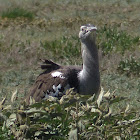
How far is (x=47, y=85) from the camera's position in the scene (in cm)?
569

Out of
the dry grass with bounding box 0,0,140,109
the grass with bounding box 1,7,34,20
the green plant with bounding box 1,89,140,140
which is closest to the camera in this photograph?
the green plant with bounding box 1,89,140,140

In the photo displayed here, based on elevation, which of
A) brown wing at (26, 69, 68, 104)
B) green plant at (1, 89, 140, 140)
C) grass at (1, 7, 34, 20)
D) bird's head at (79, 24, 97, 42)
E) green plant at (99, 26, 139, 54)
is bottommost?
green plant at (99, 26, 139, 54)

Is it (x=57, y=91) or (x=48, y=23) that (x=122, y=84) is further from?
(x=48, y=23)

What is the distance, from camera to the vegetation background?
8.30 metres

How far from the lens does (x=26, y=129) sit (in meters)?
2.65

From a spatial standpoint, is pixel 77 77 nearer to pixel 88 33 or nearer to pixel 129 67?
pixel 88 33

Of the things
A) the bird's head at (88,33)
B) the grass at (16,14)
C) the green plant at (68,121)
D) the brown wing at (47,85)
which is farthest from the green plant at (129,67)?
the grass at (16,14)

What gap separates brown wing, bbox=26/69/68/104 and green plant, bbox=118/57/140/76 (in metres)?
3.33

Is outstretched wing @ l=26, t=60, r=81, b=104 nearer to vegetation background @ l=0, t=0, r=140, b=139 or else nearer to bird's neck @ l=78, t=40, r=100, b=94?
bird's neck @ l=78, t=40, r=100, b=94

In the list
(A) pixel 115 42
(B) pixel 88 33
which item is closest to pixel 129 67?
(A) pixel 115 42

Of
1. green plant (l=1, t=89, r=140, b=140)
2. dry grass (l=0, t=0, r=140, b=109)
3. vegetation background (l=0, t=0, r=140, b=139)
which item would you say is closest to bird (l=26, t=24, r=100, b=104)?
vegetation background (l=0, t=0, r=140, b=139)

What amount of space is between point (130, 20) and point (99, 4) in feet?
12.6

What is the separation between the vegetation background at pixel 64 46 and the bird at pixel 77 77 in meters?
0.52

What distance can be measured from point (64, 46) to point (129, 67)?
79.1 inches
